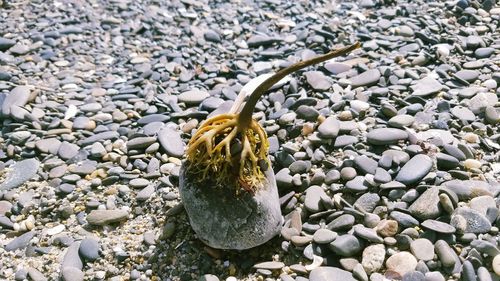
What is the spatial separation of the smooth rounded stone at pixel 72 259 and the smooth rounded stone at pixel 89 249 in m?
0.03

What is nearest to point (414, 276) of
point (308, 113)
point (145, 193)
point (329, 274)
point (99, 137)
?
point (329, 274)

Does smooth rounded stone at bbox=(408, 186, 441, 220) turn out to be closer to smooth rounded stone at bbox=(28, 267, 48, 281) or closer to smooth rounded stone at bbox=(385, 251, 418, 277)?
smooth rounded stone at bbox=(385, 251, 418, 277)

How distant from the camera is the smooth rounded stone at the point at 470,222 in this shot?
9.45ft

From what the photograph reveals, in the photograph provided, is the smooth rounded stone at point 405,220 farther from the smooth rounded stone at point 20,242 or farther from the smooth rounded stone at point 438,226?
the smooth rounded stone at point 20,242

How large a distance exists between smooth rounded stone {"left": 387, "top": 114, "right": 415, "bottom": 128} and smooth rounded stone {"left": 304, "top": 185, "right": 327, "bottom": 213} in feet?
2.11

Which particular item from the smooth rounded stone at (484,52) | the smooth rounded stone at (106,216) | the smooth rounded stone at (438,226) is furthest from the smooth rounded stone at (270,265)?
the smooth rounded stone at (484,52)

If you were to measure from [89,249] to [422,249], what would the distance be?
176 centimetres

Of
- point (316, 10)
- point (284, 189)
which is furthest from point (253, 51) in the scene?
point (284, 189)

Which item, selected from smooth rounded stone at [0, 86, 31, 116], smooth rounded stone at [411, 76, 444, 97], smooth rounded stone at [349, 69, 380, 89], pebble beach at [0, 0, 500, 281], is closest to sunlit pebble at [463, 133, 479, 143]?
pebble beach at [0, 0, 500, 281]

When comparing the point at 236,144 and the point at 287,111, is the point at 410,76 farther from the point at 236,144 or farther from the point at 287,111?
the point at 236,144

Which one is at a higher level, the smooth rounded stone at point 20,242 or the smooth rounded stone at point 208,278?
the smooth rounded stone at point 208,278

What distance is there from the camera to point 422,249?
285 centimetres

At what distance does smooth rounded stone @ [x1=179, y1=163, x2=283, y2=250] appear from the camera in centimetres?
299

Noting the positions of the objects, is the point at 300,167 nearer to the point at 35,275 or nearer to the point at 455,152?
the point at 455,152
